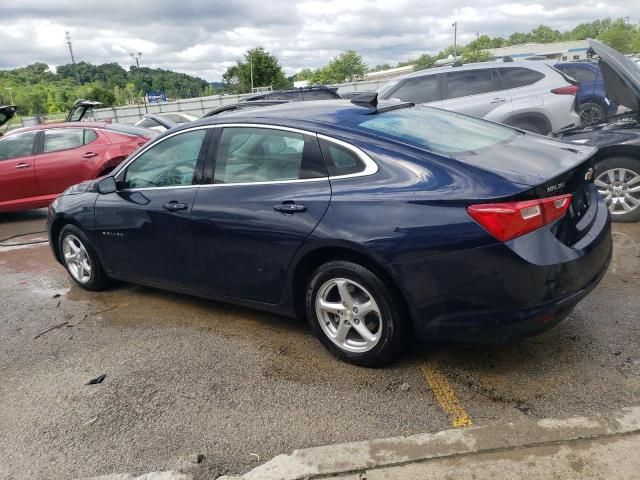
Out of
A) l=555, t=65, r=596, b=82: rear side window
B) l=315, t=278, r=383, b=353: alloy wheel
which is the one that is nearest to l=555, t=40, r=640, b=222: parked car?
l=315, t=278, r=383, b=353: alloy wheel

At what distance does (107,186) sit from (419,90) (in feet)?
19.1

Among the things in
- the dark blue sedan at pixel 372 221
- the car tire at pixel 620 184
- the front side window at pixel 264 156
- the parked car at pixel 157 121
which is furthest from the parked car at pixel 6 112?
the car tire at pixel 620 184

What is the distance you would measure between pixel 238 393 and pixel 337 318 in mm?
735

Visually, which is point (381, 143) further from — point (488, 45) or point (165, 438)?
point (488, 45)

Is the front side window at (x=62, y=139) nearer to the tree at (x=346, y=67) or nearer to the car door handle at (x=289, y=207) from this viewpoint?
the car door handle at (x=289, y=207)

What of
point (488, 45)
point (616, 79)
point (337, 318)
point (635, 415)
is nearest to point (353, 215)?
point (337, 318)

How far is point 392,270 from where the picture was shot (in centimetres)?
297

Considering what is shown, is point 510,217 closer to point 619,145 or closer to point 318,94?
point 619,145

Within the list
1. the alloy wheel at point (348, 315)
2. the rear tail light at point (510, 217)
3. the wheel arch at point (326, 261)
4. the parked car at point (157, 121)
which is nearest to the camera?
the rear tail light at point (510, 217)

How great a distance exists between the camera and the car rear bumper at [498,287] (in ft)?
8.89

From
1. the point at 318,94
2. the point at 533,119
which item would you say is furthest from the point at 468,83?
the point at 318,94

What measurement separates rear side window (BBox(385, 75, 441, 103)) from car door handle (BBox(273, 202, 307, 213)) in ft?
19.5

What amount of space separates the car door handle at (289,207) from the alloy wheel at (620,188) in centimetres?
388

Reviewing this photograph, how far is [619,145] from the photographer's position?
5.54m
